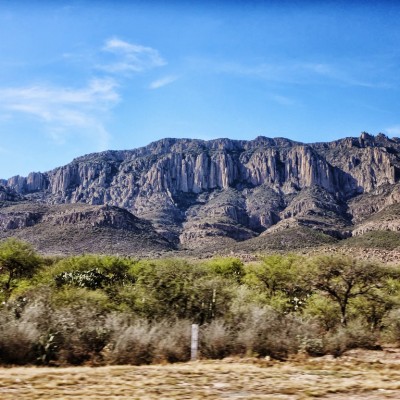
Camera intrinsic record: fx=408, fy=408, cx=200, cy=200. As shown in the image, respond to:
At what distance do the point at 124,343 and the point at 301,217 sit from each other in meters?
174

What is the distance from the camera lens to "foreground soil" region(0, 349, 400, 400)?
7.05 metres

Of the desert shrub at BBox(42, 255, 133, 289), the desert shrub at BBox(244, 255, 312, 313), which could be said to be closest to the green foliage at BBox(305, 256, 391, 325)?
the desert shrub at BBox(244, 255, 312, 313)

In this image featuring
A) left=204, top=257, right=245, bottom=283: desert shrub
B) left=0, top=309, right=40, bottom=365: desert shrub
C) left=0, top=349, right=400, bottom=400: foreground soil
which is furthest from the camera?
left=204, top=257, right=245, bottom=283: desert shrub

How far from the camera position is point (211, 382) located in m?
8.17

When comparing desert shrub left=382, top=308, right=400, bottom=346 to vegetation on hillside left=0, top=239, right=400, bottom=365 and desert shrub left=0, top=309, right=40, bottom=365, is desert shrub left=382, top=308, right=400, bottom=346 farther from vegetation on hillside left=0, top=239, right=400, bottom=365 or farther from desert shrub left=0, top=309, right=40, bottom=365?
desert shrub left=0, top=309, right=40, bottom=365

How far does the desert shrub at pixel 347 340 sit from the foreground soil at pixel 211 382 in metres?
2.59

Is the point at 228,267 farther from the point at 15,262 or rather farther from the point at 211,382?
the point at 211,382

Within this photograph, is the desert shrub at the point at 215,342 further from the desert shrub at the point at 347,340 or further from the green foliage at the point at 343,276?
the green foliage at the point at 343,276

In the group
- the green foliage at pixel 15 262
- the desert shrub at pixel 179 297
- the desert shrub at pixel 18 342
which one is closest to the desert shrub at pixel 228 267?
the green foliage at pixel 15 262

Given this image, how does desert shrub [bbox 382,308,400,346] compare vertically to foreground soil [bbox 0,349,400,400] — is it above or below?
below

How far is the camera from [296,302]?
30203 millimetres

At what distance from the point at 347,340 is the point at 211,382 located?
7861 mm

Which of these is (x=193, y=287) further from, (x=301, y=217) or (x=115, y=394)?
(x=301, y=217)

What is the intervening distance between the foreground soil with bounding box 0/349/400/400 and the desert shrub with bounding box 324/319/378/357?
2.59m
